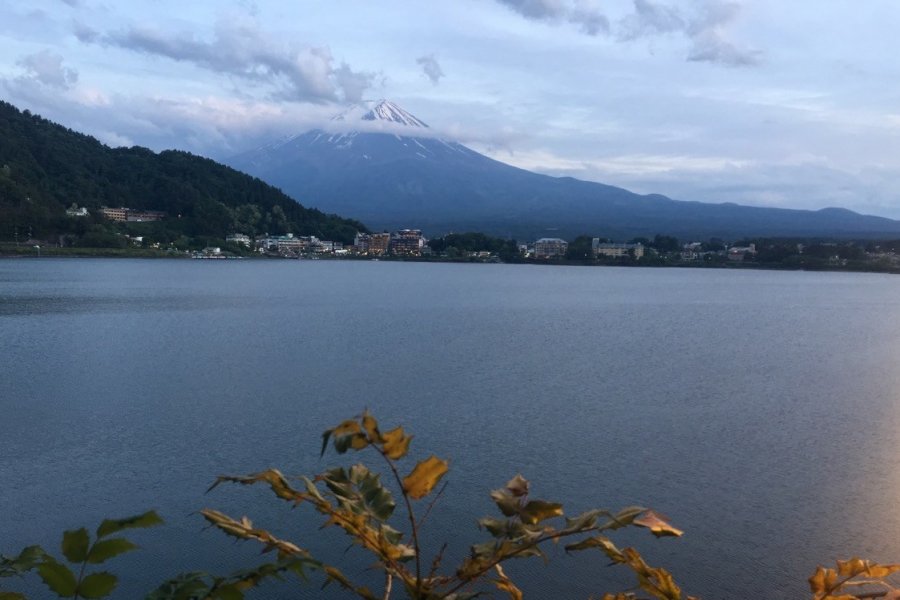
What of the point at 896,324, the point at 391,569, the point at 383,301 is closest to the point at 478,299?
the point at 383,301

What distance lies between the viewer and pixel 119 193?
199 feet

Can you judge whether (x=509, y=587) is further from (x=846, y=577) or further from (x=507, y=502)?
(x=846, y=577)

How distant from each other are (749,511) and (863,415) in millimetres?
5046

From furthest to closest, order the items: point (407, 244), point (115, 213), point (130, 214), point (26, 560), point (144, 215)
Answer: point (407, 244)
point (144, 215)
point (130, 214)
point (115, 213)
point (26, 560)

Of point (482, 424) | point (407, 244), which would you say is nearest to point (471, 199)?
point (407, 244)

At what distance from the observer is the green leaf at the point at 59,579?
87 cm

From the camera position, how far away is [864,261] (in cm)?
6381

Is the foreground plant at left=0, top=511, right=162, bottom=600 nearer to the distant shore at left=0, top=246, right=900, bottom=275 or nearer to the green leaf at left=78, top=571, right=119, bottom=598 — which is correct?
the green leaf at left=78, top=571, right=119, bottom=598

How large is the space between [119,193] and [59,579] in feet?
213

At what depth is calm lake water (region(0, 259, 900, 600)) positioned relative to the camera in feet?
19.5

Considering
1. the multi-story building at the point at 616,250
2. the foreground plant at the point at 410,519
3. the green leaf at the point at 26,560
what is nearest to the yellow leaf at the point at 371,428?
the foreground plant at the point at 410,519

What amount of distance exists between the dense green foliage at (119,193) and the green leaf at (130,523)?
54835mm

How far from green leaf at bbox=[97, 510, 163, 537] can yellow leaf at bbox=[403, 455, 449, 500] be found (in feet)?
0.88

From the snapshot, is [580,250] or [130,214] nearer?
[130,214]
